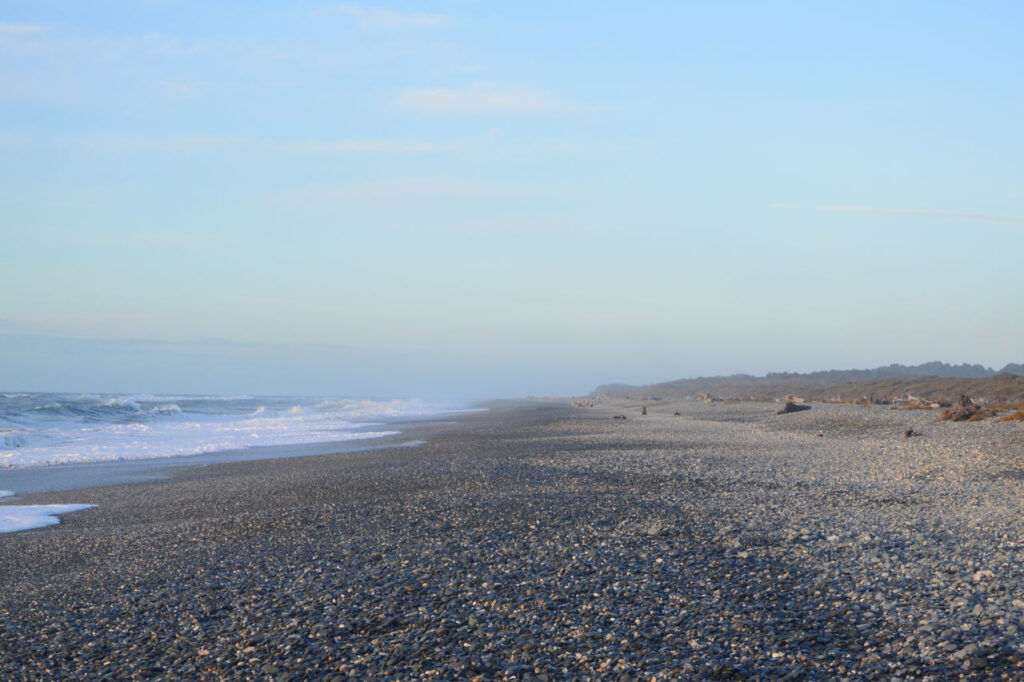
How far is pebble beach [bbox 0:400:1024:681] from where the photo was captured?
5.84 meters

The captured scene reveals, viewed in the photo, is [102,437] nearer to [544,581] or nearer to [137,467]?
[137,467]

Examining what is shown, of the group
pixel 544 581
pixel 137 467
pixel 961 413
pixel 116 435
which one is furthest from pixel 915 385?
pixel 544 581

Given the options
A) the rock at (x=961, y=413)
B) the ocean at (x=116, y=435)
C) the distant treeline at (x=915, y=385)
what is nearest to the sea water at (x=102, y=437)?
the ocean at (x=116, y=435)

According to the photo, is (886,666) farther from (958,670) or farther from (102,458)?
(102,458)

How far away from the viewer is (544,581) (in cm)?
756

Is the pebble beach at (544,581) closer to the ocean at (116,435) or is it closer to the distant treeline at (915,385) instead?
the ocean at (116,435)

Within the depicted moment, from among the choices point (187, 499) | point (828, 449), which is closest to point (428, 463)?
point (187, 499)

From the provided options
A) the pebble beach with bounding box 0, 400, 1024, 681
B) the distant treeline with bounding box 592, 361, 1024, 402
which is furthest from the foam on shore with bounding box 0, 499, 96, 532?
the distant treeline with bounding box 592, 361, 1024, 402

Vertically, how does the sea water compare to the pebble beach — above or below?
below

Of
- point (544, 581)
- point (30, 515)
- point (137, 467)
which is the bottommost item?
point (137, 467)

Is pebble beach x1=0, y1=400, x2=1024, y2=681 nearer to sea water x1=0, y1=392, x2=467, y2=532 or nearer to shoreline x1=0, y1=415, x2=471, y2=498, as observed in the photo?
shoreline x1=0, y1=415, x2=471, y2=498

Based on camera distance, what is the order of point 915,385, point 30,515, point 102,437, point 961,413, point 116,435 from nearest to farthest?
point 30,515 < point 961,413 < point 102,437 < point 116,435 < point 915,385

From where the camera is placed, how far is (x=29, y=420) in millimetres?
43000

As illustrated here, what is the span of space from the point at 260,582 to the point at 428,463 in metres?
11.5
